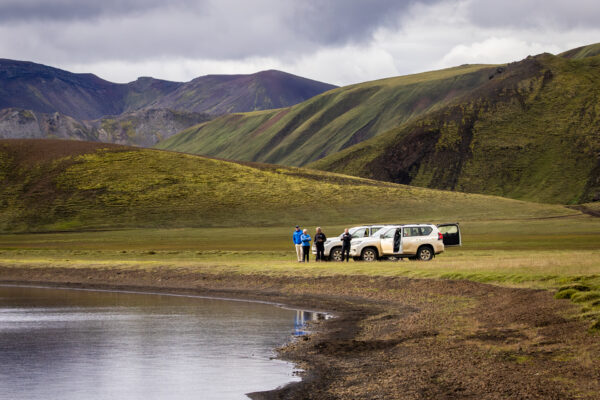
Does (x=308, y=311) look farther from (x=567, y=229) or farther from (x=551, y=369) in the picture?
(x=567, y=229)

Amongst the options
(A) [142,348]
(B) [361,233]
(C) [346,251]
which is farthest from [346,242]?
(A) [142,348]

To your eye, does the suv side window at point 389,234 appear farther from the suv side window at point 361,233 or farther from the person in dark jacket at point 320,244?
the person in dark jacket at point 320,244

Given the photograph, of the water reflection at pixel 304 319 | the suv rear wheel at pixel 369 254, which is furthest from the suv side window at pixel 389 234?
the water reflection at pixel 304 319

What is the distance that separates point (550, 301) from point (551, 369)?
24.8 feet

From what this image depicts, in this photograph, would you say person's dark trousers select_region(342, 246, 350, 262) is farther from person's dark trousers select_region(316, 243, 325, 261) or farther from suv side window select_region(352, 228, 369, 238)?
suv side window select_region(352, 228, 369, 238)

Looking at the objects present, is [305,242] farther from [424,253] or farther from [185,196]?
[185,196]

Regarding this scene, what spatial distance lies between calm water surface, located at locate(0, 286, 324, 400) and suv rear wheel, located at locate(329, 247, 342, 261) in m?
12.4

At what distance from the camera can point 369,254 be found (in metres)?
41.4

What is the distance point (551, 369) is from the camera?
516 inches

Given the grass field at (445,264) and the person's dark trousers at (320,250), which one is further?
the person's dark trousers at (320,250)

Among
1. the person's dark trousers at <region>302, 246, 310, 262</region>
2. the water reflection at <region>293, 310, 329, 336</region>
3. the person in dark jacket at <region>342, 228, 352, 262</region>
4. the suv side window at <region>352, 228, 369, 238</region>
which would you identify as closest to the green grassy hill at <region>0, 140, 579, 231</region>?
the suv side window at <region>352, 228, 369, 238</region>

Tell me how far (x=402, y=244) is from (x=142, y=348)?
23.9 m

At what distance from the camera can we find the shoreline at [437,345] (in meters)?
12.7

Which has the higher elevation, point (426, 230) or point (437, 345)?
point (426, 230)
